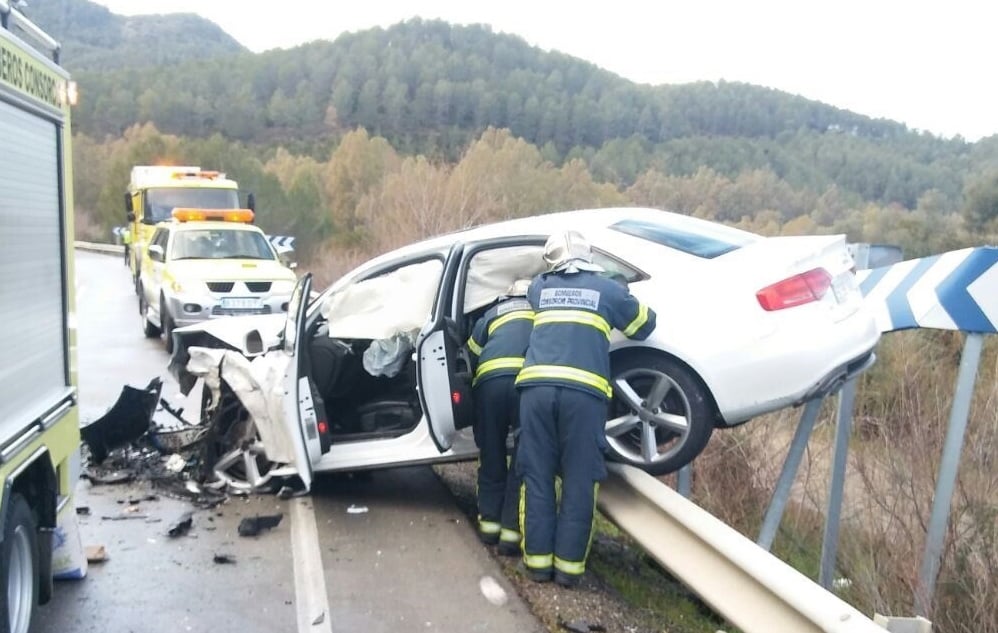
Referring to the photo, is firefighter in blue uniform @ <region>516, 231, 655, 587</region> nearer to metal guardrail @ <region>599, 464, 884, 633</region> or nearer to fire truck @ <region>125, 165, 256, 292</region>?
metal guardrail @ <region>599, 464, 884, 633</region>

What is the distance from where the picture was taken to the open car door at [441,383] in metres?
5.60

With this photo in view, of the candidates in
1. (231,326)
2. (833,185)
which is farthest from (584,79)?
(231,326)

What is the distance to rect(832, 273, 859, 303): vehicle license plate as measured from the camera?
5270mm

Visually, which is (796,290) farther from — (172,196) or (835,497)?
(172,196)

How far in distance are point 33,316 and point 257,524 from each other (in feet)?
7.29

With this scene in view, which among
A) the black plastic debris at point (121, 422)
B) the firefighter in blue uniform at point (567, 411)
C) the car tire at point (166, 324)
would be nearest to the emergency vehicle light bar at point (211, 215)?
the car tire at point (166, 324)

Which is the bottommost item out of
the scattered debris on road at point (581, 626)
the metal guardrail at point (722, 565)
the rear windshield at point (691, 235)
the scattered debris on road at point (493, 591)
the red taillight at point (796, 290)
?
the scattered debris on road at point (493, 591)

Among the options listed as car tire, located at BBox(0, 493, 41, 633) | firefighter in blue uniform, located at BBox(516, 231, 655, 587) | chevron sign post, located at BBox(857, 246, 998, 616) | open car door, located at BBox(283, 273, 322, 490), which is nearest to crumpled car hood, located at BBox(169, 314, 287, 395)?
open car door, located at BBox(283, 273, 322, 490)

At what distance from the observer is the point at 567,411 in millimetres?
4902

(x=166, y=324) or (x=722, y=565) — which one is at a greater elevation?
(x=722, y=565)

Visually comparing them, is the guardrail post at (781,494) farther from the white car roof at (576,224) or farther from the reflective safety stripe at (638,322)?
the white car roof at (576,224)

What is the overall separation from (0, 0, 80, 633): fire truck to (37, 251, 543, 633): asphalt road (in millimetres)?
501

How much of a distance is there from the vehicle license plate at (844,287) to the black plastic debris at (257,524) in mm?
3505

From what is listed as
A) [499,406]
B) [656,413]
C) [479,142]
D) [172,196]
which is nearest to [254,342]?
[499,406]
